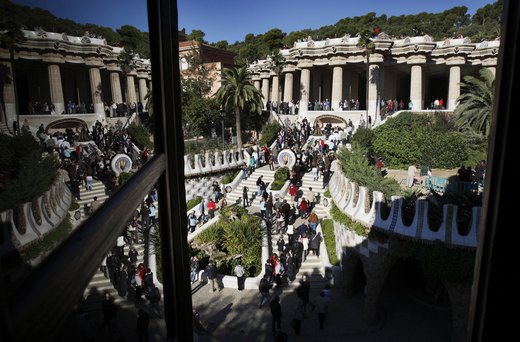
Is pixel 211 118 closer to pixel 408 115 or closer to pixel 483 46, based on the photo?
pixel 408 115

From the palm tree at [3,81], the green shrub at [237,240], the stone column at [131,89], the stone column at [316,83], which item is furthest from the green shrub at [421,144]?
the palm tree at [3,81]

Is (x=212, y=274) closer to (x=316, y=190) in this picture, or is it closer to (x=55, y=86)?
(x=316, y=190)

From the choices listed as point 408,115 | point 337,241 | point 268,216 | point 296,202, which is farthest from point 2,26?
point 408,115

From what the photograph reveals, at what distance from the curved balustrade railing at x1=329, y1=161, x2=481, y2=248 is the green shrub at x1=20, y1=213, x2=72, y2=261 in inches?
445

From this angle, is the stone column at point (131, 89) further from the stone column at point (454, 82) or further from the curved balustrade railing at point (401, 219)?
the stone column at point (454, 82)

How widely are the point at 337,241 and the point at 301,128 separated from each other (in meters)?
17.0

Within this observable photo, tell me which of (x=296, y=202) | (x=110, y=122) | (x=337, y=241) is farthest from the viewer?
(x=296, y=202)

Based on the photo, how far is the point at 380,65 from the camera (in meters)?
34.4

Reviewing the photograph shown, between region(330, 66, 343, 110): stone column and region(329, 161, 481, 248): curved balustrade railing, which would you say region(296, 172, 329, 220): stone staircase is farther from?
region(330, 66, 343, 110): stone column

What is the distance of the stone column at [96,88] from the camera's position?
1.10 m

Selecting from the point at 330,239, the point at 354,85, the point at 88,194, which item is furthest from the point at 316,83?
the point at 88,194

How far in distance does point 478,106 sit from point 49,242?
80.5 ft

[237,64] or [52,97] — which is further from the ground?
[237,64]

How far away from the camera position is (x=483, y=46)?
1302 inches
